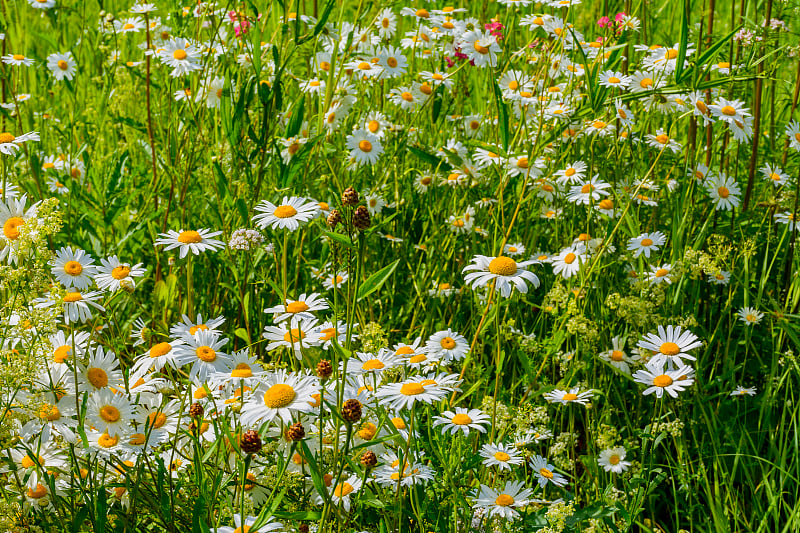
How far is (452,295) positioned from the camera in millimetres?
2676

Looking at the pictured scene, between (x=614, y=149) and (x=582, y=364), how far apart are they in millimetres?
1033

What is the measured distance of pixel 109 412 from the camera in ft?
4.95


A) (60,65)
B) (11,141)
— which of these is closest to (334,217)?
(11,141)

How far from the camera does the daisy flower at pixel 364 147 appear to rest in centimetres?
282

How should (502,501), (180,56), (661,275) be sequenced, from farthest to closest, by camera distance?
1. (180,56)
2. (661,275)
3. (502,501)

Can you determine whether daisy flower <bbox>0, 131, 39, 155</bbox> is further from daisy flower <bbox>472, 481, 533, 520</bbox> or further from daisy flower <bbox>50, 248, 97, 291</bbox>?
daisy flower <bbox>472, 481, 533, 520</bbox>

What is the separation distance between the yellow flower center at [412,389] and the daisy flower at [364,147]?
54.3 inches

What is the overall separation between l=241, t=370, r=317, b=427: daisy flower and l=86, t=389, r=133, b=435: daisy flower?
0.80 feet

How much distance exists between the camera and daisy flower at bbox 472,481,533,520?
5.42 ft

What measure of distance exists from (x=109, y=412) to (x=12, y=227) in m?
0.44

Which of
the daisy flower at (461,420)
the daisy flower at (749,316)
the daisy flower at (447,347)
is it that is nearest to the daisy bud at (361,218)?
the daisy flower at (461,420)

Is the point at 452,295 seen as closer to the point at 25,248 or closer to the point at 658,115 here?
the point at 658,115

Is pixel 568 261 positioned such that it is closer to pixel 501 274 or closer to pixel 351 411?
pixel 501 274

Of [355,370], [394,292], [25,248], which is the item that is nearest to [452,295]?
[394,292]
